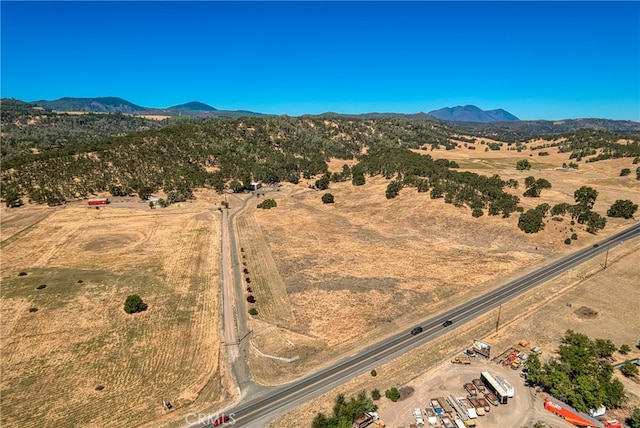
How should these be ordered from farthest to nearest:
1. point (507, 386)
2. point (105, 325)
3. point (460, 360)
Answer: point (105, 325) < point (460, 360) < point (507, 386)

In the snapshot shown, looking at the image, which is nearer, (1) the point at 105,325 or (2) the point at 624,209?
(1) the point at 105,325

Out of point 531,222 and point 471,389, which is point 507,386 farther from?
point 531,222

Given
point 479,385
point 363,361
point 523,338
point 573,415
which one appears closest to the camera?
point 573,415

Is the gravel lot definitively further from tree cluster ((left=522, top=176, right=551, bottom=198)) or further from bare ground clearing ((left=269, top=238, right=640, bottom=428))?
Answer: tree cluster ((left=522, top=176, right=551, bottom=198))

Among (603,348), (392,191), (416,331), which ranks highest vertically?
(392,191)

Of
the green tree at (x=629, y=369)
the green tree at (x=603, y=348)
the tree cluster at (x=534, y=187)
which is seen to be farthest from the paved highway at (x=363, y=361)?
the tree cluster at (x=534, y=187)

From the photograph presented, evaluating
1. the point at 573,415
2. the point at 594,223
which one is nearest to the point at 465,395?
the point at 573,415

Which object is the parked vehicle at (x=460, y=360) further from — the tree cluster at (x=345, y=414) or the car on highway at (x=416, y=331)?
the tree cluster at (x=345, y=414)
